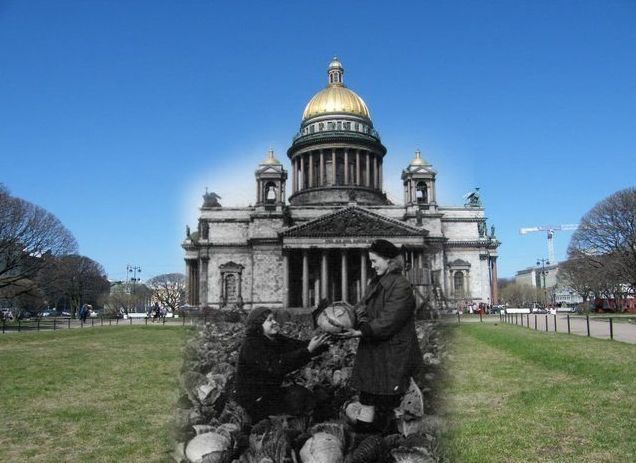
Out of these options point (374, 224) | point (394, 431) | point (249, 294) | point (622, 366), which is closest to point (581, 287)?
point (374, 224)

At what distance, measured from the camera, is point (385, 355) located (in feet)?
15.0

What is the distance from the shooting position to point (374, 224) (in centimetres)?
5116

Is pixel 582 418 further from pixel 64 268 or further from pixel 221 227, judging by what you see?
pixel 64 268

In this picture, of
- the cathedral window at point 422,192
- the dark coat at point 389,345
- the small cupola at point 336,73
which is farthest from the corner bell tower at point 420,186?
the dark coat at point 389,345

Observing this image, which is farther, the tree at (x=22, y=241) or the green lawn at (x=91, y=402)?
the tree at (x=22, y=241)

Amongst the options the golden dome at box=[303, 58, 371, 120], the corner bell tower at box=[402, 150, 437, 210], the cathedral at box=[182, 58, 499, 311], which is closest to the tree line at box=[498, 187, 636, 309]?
the cathedral at box=[182, 58, 499, 311]

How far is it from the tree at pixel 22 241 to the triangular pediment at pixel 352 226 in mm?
Answer: 21491

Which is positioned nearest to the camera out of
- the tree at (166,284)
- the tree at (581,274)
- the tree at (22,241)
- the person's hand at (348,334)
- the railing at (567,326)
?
the person's hand at (348,334)

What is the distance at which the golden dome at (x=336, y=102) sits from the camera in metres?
70.4

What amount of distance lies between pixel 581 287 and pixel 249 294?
135 ft

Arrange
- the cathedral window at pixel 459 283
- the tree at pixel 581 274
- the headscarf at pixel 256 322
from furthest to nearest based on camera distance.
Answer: the cathedral window at pixel 459 283 → the tree at pixel 581 274 → the headscarf at pixel 256 322

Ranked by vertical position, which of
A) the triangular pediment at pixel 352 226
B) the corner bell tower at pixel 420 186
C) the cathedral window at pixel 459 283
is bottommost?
the cathedral window at pixel 459 283

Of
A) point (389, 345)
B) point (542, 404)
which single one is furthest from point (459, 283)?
point (389, 345)

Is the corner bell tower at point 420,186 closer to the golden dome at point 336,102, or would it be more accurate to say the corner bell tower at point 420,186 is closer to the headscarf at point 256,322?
the golden dome at point 336,102
